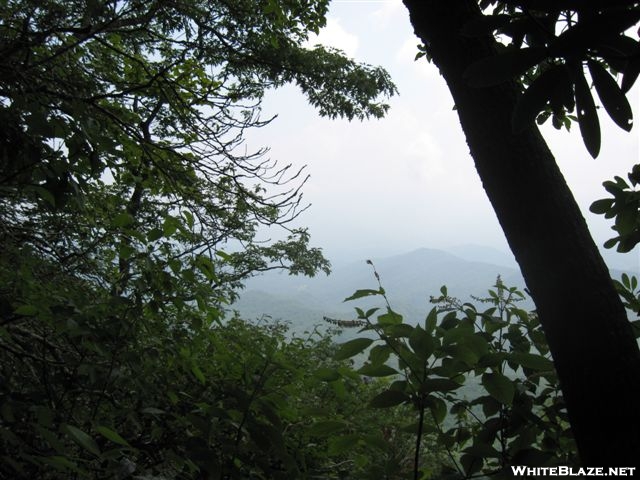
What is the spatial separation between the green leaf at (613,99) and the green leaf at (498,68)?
17cm

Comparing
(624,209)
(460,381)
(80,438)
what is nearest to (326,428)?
(460,381)

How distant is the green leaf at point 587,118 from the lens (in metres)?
0.81

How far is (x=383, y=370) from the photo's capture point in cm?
108

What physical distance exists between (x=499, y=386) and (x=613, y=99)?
2.56ft

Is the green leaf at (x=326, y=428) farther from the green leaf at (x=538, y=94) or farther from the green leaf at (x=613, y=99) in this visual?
the green leaf at (x=613, y=99)

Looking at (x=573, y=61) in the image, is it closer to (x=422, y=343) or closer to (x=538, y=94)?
(x=538, y=94)

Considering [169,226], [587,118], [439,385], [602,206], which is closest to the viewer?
[587,118]

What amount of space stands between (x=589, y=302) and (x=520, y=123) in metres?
0.44

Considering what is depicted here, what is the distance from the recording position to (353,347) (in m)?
1.13

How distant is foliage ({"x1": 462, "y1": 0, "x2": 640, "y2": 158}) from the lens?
0.71 meters

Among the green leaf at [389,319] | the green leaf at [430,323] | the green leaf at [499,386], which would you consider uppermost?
the green leaf at [389,319]

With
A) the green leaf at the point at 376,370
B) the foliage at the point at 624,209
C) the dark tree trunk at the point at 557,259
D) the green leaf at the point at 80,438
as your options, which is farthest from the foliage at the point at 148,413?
the foliage at the point at 624,209

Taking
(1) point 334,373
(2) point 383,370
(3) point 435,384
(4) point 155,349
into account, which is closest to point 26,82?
(4) point 155,349

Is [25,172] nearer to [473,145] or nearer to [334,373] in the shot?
[334,373]
